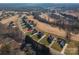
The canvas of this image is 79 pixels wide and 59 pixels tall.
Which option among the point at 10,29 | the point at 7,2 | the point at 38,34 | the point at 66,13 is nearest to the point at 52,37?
the point at 38,34

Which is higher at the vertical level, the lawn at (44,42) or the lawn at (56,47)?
the lawn at (44,42)

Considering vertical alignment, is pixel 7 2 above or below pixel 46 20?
above

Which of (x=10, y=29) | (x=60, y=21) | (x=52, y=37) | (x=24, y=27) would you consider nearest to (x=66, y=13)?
(x=60, y=21)

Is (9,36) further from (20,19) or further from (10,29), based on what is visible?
(20,19)

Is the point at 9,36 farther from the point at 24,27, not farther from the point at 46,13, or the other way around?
the point at 46,13

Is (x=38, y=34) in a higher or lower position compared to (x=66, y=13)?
lower

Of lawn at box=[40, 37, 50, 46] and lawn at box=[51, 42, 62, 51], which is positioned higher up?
lawn at box=[40, 37, 50, 46]

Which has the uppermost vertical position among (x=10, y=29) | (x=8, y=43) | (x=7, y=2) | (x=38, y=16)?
(x=7, y=2)
